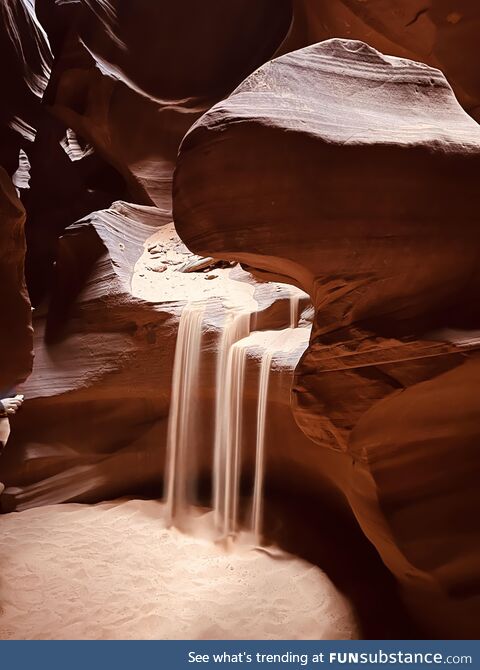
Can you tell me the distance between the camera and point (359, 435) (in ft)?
11.1

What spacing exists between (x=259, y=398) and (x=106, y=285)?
3.09 metres

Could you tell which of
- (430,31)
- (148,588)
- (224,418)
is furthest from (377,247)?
(430,31)

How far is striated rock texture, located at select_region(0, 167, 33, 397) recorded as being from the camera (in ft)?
16.1

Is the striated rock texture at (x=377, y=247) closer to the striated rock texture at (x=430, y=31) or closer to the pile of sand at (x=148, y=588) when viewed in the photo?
the pile of sand at (x=148, y=588)

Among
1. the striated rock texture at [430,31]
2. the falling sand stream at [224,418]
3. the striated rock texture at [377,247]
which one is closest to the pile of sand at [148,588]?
the falling sand stream at [224,418]

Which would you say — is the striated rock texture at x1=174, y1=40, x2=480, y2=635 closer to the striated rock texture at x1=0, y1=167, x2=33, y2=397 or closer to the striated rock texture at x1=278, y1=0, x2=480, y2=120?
the striated rock texture at x1=0, y1=167, x2=33, y2=397

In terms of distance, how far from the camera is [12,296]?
17.1 ft

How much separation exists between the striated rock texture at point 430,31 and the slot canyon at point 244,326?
0.03m

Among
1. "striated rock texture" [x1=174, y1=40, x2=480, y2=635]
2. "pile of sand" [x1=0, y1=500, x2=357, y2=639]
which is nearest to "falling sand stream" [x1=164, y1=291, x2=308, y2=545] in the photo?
"pile of sand" [x1=0, y1=500, x2=357, y2=639]

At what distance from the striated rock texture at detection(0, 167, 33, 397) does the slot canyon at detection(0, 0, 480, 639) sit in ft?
0.09

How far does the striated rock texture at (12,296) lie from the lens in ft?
16.1

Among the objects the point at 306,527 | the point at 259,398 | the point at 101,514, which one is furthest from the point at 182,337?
the point at 306,527

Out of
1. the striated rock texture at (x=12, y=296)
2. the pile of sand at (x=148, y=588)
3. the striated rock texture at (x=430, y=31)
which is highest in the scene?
the striated rock texture at (x=430, y=31)

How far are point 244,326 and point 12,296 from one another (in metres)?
2.71
